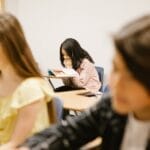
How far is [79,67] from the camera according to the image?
3.87 m

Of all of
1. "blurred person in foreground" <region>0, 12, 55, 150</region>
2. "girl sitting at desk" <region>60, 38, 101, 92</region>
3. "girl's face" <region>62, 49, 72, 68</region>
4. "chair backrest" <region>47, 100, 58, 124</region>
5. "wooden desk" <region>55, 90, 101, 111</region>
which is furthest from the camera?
"girl's face" <region>62, 49, 72, 68</region>

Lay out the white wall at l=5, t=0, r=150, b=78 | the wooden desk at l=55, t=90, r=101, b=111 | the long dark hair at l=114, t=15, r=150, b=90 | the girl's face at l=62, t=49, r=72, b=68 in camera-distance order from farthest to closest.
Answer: the white wall at l=5, t=0, r=150, b=78 → the girl's face at l=62, t=49, r=72, b=68 → the wooden desk at l=55, t=90, r=101, b=111 → the long dark hair at l=114, t=15, r=150, b=90

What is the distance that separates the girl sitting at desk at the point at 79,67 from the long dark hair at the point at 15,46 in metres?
2.19

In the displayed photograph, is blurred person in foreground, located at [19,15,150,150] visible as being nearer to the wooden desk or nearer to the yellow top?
the yellow top

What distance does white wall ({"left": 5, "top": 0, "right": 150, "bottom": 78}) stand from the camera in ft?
14.9

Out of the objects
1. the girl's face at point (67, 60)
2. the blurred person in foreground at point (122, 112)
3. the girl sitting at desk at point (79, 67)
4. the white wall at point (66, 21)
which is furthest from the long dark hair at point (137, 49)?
the white wall at point (66, 21)

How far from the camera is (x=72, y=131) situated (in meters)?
1.10

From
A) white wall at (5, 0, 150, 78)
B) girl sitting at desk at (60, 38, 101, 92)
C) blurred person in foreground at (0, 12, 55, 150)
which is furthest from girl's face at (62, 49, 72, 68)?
blurred person in foreground at (0, 12, 55, 150)

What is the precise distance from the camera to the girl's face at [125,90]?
32.3 inches

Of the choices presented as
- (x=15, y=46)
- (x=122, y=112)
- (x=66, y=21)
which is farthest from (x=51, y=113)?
(x=66, y=21)

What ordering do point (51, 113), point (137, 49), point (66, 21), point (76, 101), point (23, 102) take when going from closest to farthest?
point (137, 49) < point (23, 102) < point (51, 113) < point (76, 101) < point (66, 21)

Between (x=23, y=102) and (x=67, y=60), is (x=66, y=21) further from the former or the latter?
(x=23, y=102)

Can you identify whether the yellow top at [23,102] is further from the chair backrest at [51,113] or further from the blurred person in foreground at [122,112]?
the blurred person in foreground at [122,112]

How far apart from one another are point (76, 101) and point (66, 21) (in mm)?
2215
